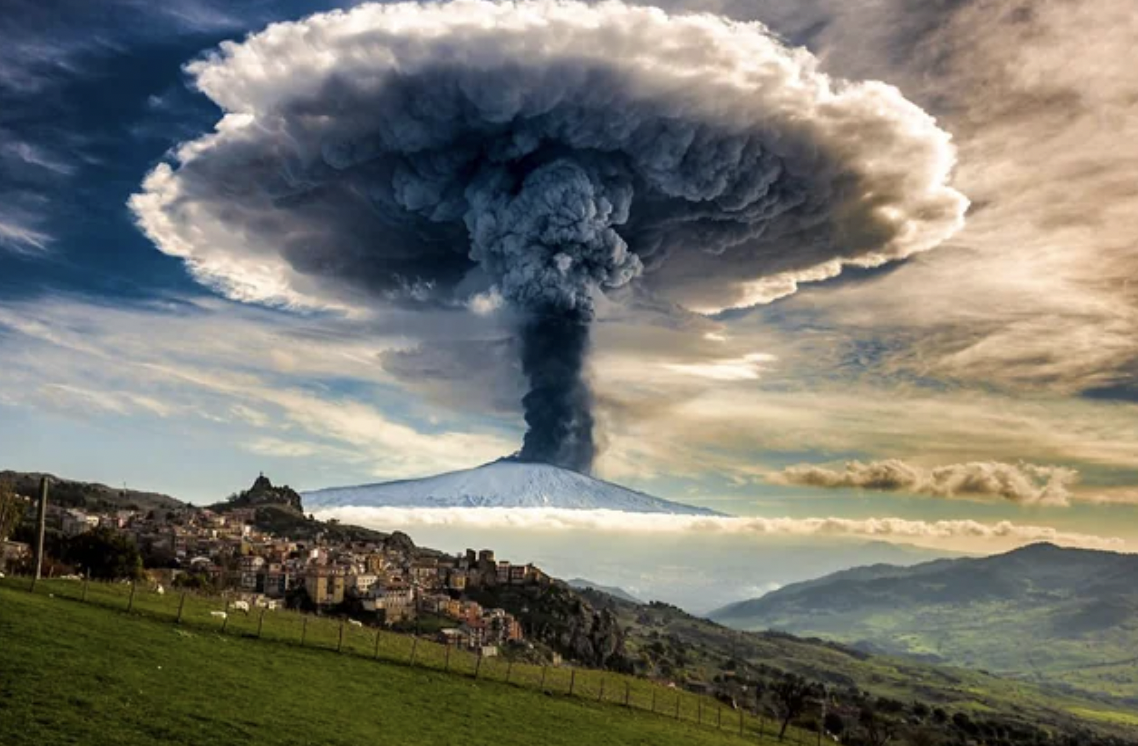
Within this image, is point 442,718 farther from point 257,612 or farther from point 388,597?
point 388,597

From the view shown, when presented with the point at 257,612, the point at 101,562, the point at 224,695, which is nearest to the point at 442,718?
the point at 224,695

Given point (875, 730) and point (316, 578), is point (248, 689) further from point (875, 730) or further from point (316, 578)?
point (316, 578)

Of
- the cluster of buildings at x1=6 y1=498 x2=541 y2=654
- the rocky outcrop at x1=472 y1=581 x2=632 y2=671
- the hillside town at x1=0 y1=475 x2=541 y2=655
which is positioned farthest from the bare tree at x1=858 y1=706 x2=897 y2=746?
the cluster of buildings at x1=6 y1=498 x2=541 y2=654

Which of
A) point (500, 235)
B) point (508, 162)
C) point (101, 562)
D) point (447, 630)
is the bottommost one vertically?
point (447, 630)

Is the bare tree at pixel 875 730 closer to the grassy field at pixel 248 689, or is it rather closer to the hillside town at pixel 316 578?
the hillside town at pixel 316 578

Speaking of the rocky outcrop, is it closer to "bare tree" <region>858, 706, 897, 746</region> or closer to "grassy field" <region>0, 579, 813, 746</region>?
"bare tree" <region>858, 706, 897, 746</region>

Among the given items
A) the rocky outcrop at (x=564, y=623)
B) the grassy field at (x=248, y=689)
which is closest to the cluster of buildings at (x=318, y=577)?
the rocky outcrop at (x=564, y=623)

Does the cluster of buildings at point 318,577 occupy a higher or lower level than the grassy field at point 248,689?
lower
